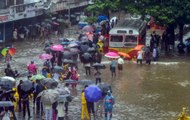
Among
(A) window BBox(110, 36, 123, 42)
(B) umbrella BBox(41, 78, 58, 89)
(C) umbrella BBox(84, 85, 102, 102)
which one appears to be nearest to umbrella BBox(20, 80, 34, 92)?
(B) umbrella BBox(41, 78, 58, 89)

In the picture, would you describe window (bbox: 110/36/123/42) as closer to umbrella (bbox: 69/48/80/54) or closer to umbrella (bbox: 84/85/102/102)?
umbrella (bbox: 69/48/80/54)

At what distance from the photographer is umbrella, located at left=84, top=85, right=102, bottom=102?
1806 centimetres

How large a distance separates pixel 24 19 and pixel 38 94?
26499mm

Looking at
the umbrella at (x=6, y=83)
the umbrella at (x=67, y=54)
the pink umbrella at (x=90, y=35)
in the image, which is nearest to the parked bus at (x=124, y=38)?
the pink umbrella at (x=90, y=35)

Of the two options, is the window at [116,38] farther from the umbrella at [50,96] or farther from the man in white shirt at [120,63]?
the umbrella at [50,96]

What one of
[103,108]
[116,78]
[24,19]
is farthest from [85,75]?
[24,19]

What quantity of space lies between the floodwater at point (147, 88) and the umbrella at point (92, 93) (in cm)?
194

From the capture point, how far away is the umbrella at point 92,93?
18.1 meters

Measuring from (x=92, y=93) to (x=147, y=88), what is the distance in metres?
7.71

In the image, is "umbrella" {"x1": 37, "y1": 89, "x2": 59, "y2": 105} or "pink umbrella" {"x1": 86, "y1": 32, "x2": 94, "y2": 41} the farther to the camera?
"pink umbrella" {"x1": 86, "y1": 32, "x2": 94, "y2": 41}

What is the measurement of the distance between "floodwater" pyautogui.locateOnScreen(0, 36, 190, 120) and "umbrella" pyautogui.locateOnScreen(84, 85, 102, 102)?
194 cm

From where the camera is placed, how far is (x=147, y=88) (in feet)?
83.2

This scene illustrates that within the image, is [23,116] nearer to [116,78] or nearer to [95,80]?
[95,80]

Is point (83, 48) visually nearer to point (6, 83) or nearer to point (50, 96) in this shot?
point (6, 83)
